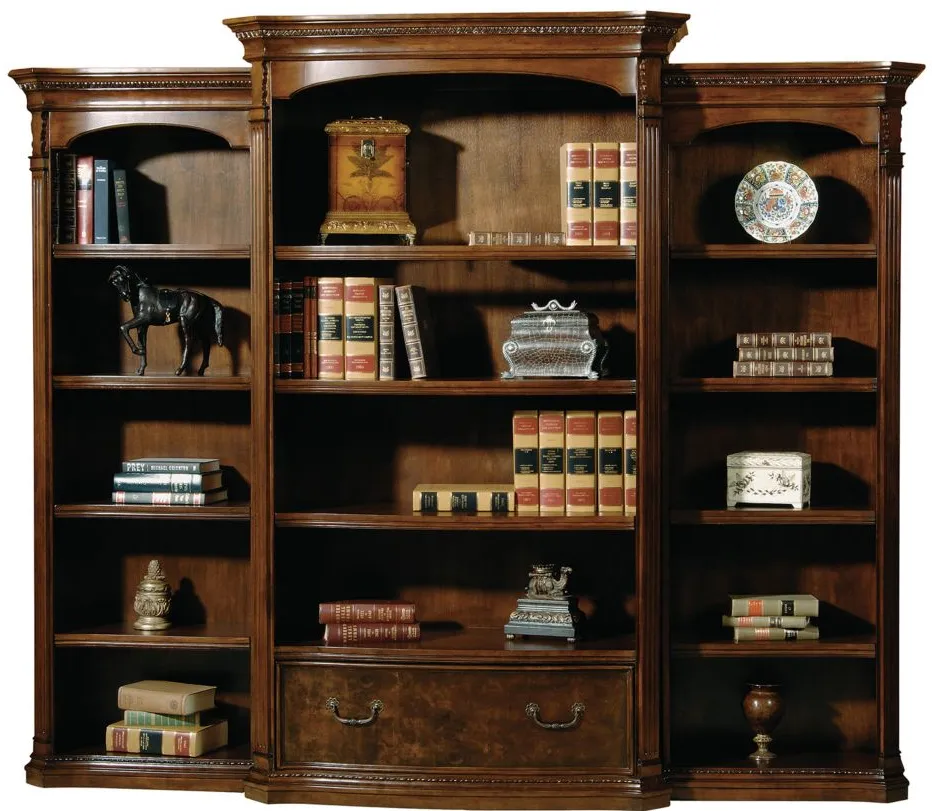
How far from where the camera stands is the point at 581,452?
4762 mm

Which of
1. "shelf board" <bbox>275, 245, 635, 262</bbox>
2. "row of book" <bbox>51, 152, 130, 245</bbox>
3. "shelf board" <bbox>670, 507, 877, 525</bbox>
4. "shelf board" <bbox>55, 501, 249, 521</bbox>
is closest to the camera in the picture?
"shelf board" <bbox>275, 245, 635, 262</bbox>

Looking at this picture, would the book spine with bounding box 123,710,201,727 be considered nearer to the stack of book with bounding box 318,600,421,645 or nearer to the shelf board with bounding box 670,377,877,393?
the stack of book with bounding box 318,600,421,645

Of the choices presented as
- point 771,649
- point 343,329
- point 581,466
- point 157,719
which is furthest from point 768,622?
point 157,719

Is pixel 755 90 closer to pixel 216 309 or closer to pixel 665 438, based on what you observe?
pixel 665 438

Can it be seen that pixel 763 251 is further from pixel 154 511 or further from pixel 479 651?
pixel 154 511

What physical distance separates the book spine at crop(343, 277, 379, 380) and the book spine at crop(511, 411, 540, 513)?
532 millimetres

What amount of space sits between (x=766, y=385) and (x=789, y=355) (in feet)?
0.50

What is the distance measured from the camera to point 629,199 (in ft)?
15.4

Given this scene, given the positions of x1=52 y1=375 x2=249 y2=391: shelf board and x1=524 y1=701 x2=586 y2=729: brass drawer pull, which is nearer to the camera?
x1=524 y1=701 x2=586 y2=729: brass drawer pull

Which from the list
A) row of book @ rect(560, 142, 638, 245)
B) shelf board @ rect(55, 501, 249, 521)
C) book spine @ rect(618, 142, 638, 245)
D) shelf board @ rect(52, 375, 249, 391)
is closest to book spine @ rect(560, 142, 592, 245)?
row of book @ rect(560, 142, 638, 245)

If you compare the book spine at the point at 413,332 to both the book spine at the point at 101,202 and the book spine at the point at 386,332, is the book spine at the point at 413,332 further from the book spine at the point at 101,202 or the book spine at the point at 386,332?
the book spine at the point at 101,202

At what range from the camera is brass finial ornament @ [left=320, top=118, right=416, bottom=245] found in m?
4.87

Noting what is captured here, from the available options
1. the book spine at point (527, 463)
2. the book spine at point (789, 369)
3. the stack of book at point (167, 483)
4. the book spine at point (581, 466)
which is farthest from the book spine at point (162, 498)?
the book spine at point (789, 369)

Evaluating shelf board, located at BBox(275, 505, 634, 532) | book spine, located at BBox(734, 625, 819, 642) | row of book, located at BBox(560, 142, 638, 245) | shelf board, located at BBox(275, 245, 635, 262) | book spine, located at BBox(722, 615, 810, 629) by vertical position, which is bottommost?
book spine, located at BBox(734, 625, 819, 642)
